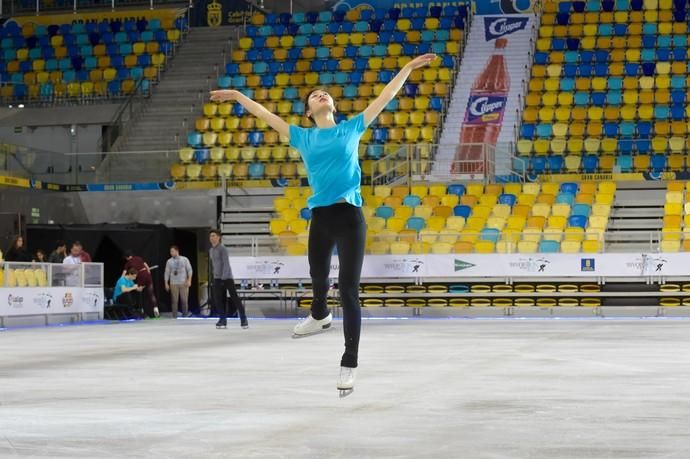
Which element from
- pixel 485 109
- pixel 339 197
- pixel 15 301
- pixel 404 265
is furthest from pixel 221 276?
pixel 485 109

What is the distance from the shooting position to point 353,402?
6.86 m

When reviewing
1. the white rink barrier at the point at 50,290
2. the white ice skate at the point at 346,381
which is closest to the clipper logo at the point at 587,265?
the white rink barrier at the point at 50,290

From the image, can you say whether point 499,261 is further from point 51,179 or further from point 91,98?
point 91,98

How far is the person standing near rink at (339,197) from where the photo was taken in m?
6.74

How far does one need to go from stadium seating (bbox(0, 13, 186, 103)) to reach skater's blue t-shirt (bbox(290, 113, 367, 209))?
100ft

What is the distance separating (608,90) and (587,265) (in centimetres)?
1083

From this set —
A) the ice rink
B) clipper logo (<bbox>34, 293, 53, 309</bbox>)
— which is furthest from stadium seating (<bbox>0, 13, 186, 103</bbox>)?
the ice rink

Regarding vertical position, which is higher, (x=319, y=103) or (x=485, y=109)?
(x=485, y=109)

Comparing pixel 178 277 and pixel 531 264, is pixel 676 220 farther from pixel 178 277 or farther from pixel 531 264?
pixel 178 277

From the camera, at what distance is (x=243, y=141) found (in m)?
33.7

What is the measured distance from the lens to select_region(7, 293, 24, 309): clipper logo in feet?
67.1

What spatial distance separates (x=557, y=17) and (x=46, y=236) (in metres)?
18.3

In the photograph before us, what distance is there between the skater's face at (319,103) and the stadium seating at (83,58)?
99.7 ft

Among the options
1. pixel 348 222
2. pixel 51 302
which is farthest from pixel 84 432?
pixel 51 302
